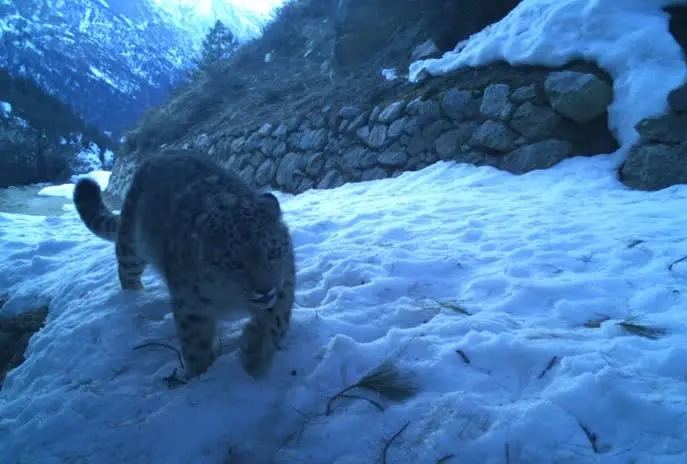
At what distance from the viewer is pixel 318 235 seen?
6.00m

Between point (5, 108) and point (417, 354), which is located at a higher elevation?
point (5, 108)

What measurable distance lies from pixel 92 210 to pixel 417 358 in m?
3.85

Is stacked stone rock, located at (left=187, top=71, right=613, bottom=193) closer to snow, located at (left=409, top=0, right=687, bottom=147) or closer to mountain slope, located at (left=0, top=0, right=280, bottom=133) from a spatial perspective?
snow, located at (left=409, top=0, right=687, bottom=147)

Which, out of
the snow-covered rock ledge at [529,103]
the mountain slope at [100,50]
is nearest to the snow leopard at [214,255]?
the snow-covered rock ledge at [529,103]

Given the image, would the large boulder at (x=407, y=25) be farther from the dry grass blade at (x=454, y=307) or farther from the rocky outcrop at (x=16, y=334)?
the rocky outcrop at (x=16, y=334)

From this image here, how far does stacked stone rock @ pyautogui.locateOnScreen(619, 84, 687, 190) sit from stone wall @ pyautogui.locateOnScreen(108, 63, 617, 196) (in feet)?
1.98

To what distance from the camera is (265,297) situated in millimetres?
2695

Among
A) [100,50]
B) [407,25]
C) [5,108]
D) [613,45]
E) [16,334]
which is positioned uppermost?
[100,50]

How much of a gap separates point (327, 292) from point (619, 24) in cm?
737

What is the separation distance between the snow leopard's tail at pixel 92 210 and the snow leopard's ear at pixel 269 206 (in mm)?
2695

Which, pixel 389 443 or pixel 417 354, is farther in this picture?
pixel 417 354

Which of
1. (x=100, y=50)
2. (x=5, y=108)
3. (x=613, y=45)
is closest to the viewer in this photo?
(x=613, y=45)

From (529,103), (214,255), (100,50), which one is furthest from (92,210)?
(100,50)

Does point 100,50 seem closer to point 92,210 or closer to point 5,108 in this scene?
point 5,108
